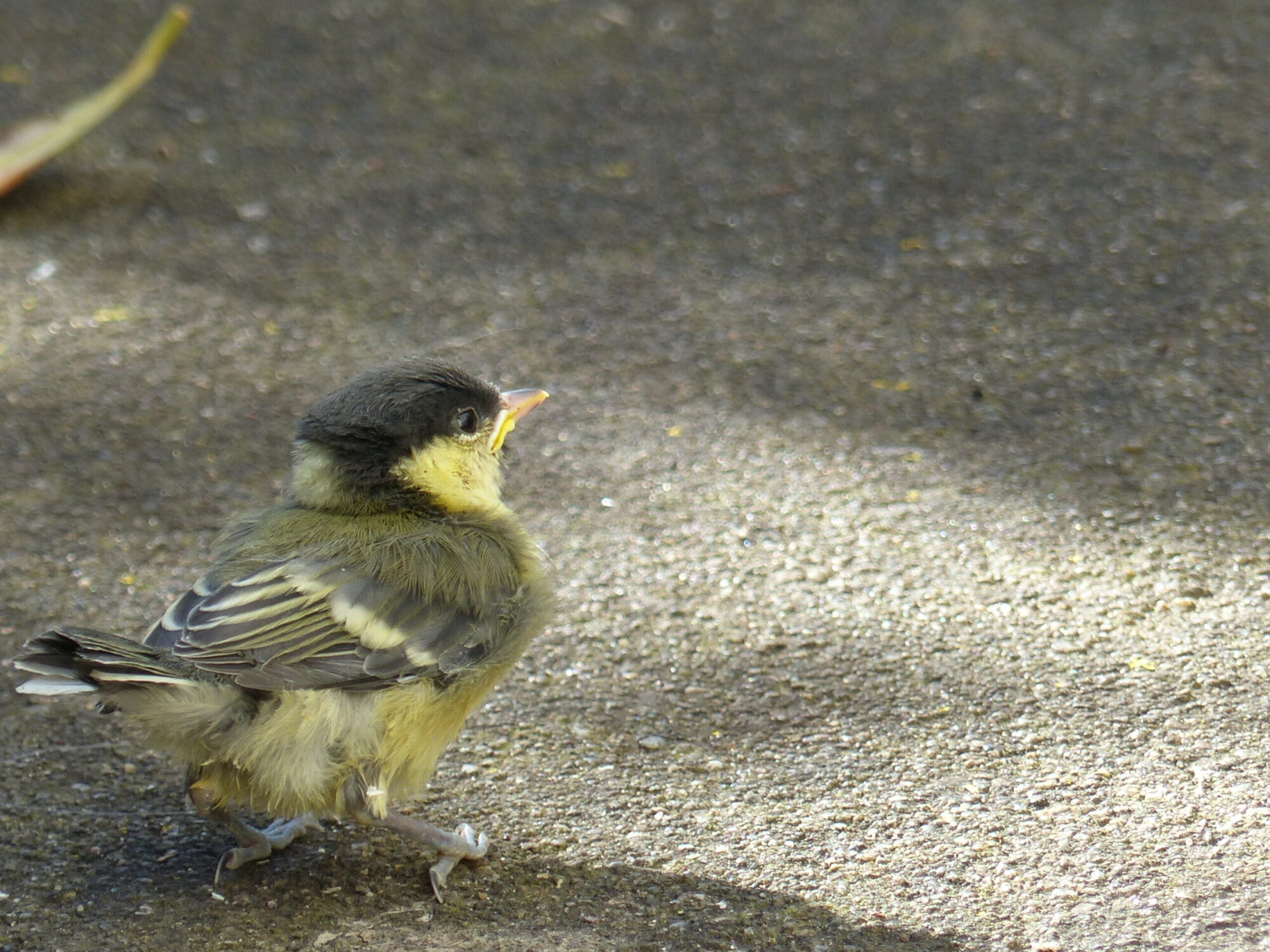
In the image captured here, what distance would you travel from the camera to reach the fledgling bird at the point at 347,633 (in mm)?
2732

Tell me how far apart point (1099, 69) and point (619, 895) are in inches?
190

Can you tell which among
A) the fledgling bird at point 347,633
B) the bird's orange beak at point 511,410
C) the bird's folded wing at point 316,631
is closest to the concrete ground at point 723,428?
the fledgling bird at point 347,633

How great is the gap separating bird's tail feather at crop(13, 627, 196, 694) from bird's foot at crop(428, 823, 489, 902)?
664 millimetres

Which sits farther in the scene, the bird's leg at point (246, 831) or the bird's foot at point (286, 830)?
the bird's foot at point (286, 830)

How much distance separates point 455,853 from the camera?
2.93 metres

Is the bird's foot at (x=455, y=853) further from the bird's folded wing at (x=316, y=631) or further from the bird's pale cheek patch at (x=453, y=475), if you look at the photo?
the bird's pale cheek patch at (x=453, y=475)

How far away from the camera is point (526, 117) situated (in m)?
6.50

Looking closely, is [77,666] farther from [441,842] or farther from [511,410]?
[511,410]

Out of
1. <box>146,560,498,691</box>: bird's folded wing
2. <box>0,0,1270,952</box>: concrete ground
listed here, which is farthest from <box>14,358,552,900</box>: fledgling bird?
<box>0,0,1270,952</box>: concrete ground

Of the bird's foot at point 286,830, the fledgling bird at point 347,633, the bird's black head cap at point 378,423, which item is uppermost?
the bird's black head cap at point 378,423

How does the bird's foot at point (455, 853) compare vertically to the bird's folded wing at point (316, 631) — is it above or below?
below

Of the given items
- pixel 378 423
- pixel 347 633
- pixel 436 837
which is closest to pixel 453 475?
pixel 378 423

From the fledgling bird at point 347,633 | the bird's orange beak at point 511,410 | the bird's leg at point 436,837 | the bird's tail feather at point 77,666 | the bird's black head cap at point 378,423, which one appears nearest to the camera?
the bird's tail feather at point 77,666

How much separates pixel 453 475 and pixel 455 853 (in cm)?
83
